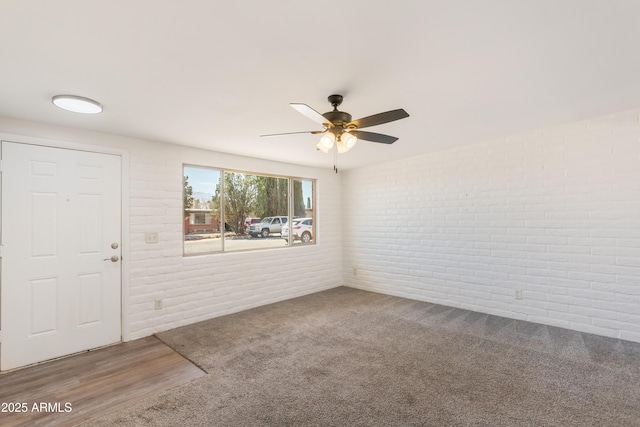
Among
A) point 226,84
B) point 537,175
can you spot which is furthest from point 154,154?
point 537,175

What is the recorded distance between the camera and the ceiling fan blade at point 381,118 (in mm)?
2051

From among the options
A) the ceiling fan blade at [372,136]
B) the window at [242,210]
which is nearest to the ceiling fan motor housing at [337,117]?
the ceiling fan blade at [372,136]

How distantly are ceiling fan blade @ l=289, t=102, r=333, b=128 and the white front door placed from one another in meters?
2.51

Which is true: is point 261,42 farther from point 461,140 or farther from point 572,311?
point 572,311

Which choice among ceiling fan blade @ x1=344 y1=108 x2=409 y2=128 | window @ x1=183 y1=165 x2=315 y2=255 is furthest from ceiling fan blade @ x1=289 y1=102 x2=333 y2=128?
window @ x1=183 y1=165 x2=315 y2=255

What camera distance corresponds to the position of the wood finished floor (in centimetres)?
211

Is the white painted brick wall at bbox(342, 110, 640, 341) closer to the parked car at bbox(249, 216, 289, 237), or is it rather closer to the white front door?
the parked car at bbox(249, 216, 289, 237)

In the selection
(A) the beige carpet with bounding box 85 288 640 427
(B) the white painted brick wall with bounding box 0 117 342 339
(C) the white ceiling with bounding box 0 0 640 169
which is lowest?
(A) the beige carpet with bounding box 85 288 640 427

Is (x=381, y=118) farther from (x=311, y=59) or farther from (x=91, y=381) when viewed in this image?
(x=91, y=381)

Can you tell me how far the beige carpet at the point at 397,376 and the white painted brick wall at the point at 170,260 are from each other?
0.34 meters

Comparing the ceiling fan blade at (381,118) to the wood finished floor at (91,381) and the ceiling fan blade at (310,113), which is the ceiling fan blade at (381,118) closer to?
the ceiling fan blade at (310,113)

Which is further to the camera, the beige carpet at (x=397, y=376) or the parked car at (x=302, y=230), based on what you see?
the parked car at (x=302, y=230)

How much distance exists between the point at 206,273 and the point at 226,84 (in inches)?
106

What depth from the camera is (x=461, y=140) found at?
3.93 meters
